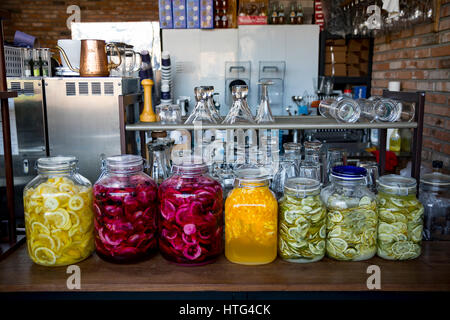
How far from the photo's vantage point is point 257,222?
947mm

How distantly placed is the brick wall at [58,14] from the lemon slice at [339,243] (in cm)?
489

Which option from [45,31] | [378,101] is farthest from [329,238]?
[45,31]

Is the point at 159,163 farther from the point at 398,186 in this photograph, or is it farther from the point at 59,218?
the point at 398,186

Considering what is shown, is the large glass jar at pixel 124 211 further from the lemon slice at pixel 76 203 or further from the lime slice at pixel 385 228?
the lime slice at pixel 385 228

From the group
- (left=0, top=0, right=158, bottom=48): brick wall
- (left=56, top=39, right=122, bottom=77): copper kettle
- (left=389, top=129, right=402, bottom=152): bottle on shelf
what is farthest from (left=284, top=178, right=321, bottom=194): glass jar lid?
(left=0, top=0, right=158, bottom=48): brick wall

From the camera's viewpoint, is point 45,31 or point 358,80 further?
point 45,31

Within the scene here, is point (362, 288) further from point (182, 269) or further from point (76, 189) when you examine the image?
point (76, 189)

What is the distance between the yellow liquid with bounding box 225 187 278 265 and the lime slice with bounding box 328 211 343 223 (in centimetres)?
13

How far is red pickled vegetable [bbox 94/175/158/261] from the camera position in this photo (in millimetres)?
928

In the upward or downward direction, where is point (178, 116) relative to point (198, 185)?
upward

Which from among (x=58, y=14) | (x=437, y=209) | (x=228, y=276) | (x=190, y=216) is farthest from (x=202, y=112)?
(x=58, y=14)

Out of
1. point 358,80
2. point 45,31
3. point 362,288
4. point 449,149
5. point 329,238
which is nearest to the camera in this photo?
point 362,288
